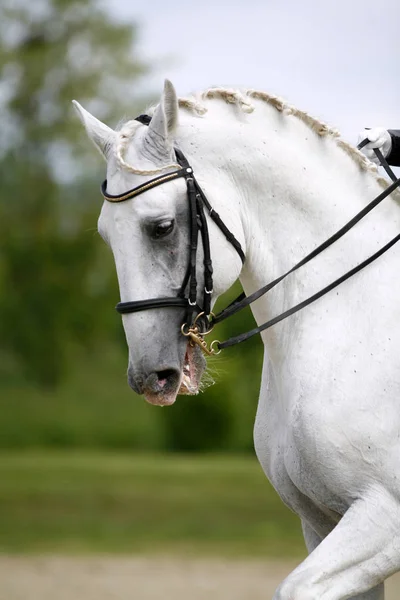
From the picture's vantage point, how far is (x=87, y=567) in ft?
30.6

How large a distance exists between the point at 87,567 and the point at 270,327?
6353 mm

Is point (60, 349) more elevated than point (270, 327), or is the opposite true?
point (270, 327)

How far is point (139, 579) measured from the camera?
8.73 metres

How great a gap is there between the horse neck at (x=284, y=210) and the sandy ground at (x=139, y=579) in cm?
500

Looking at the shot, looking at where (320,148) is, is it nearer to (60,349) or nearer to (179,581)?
(179,581)

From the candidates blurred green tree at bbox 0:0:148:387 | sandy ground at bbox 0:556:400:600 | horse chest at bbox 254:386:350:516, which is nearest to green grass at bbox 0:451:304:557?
sandy ground at bbox 0:556:400:600

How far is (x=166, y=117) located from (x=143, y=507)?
9865mm

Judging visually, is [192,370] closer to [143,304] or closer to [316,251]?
[143,304]

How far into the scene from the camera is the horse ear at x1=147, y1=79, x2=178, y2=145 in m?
3.32

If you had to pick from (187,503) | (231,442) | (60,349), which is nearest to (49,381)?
(60,349)

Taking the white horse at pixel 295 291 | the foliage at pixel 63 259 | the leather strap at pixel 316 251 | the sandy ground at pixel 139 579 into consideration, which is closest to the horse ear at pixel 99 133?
the white horse at pixel 295 291

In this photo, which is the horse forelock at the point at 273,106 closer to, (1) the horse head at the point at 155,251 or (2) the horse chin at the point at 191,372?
(1) the horse head at the point at 155,251

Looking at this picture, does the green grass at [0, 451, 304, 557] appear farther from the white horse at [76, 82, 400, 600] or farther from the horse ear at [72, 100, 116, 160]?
the horse ear at [72, 100, 116, 160]

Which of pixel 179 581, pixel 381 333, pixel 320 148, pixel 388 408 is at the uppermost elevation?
pixel 320 148
